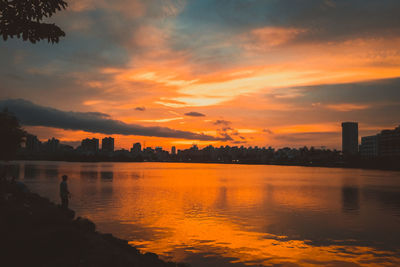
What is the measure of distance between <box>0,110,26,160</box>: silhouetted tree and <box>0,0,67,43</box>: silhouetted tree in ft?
147

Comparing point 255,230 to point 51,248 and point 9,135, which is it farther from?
point 9,135

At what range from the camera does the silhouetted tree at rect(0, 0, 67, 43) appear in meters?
12.5

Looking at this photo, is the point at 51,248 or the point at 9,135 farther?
the point at 9,135

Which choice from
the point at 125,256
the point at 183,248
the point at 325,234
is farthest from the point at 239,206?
the point at 125,256

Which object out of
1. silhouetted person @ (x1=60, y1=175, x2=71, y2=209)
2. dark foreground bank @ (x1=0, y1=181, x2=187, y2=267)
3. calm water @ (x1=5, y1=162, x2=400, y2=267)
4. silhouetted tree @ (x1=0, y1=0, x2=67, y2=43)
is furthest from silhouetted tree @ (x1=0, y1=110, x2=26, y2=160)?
silhouetted tree @ (x1=0, y1=0, x2=67, y2=43)

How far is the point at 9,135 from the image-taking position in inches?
2055

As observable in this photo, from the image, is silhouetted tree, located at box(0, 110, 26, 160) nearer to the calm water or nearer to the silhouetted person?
the calm water

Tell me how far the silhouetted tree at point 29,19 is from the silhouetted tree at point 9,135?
4480 centimetres

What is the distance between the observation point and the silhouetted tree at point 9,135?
51306 millimetres

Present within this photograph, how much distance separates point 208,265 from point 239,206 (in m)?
25.8

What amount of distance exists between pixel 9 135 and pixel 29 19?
45968 millimetres

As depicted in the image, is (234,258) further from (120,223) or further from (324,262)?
(120,223)

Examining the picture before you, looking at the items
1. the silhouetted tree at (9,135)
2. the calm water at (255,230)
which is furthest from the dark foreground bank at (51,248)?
the silhouetted tree at (9,135)

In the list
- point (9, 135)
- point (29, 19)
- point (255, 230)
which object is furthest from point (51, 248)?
point (9, 135)
